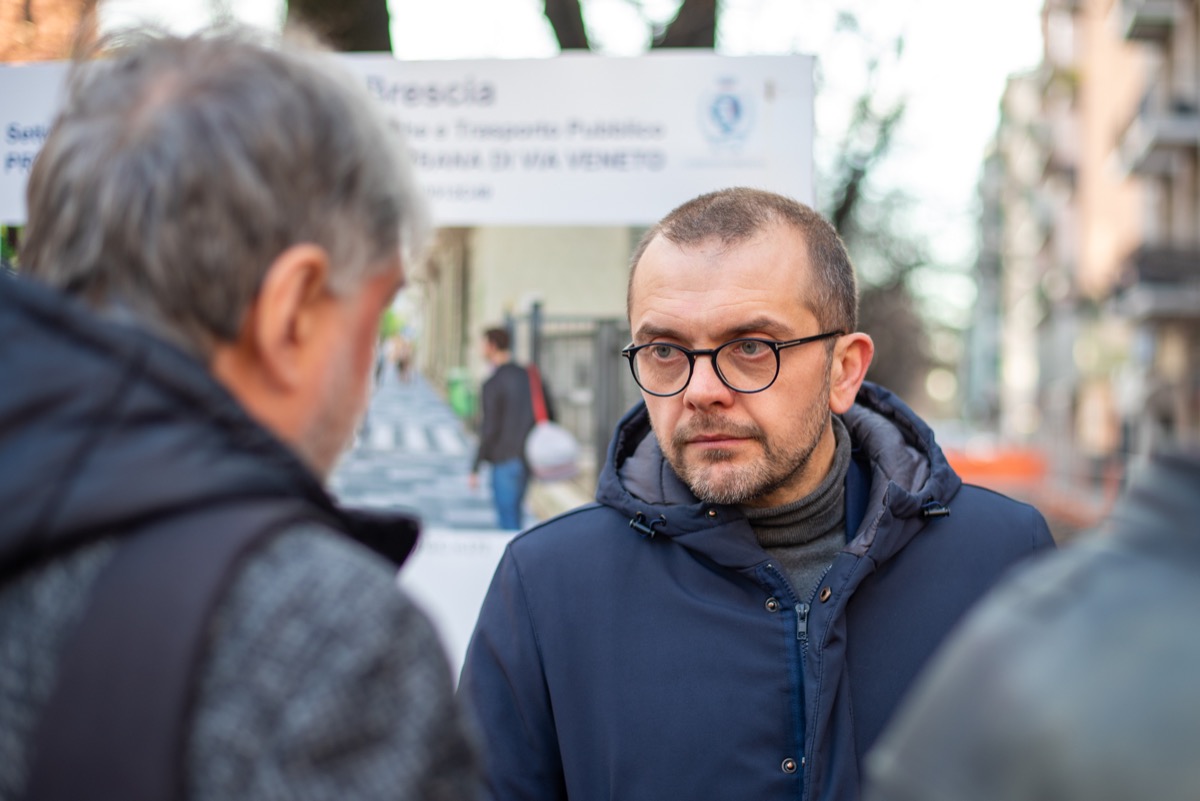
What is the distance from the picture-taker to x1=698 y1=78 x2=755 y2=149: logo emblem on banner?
3.58 meters

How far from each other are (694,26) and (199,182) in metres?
5.26

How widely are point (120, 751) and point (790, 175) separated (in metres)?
2.99

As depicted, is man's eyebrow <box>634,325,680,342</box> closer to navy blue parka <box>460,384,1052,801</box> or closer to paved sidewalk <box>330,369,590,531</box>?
navy blue parka <box>460,384,1052,801</box>

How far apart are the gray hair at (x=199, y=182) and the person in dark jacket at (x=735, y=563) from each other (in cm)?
126

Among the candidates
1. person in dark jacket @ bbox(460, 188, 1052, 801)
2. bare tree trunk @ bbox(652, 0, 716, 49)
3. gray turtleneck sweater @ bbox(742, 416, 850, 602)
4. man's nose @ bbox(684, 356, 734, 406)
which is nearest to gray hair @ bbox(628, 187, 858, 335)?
person in dark jacket @ bbox(460, 188, 1052, 801)

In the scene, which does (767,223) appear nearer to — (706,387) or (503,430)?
(706,387)

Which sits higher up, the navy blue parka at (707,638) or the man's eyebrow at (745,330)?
the man's eyebrow at (745,330)

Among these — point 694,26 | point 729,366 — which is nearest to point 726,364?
point 729,366

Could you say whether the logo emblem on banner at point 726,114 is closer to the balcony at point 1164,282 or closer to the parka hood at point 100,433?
the parka hood at point 100,433

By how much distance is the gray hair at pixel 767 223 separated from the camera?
2.47 metres

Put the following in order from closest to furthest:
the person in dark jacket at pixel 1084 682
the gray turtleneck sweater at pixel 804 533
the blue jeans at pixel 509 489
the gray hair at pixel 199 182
Answer: 1. the person in dark jacket at pixel 1084 682
2. the gray hair at pixel 199 182
3. the gray turtleneck sweater at pixel 804 533
4. the blue jeans at pixel 509 489

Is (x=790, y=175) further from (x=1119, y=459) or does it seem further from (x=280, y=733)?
(x=1119, y=459)

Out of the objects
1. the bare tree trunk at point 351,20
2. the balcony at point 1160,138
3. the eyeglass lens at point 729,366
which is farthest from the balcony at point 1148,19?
the eyeglass lens at point 729,366

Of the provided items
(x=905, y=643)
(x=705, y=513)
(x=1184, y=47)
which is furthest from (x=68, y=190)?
(x=1184, y=47)
